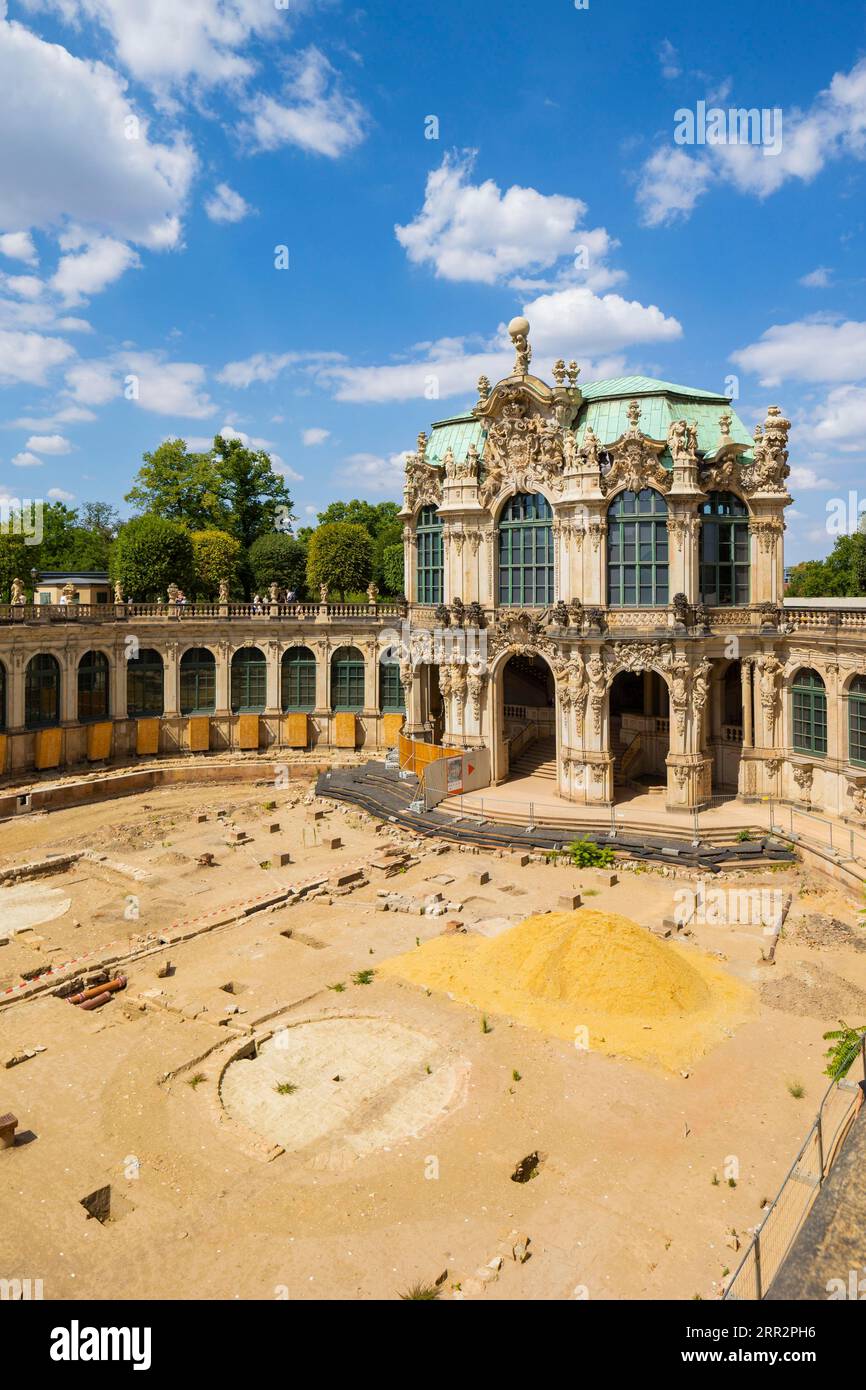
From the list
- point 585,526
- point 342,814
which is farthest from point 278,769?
point 585,526

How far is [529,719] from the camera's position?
49.9m

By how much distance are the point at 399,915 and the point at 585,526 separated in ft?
65.7

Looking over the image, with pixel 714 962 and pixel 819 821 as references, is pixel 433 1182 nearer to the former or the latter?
pixel 714 962

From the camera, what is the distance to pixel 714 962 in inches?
941

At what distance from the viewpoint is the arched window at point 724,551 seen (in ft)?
125

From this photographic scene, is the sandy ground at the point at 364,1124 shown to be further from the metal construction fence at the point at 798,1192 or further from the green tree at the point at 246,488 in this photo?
the green tree at the point at 246,488

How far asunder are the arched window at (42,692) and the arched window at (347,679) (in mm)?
16094

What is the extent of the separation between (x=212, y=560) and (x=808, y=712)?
162ft

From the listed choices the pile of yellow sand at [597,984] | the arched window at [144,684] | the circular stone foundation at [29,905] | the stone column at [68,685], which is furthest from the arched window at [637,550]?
the stone column at [68,685]

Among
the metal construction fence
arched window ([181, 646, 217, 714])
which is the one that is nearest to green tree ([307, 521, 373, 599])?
arched window ([181, 646, 217, 714])

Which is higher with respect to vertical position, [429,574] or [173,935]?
[429,574]

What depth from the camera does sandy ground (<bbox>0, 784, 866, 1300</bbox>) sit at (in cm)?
1324

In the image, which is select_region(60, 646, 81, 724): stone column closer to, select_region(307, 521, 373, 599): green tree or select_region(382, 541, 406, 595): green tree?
select_region(307, 521, 373, 599): green tree

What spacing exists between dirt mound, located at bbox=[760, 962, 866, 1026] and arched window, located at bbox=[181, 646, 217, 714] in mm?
38170
